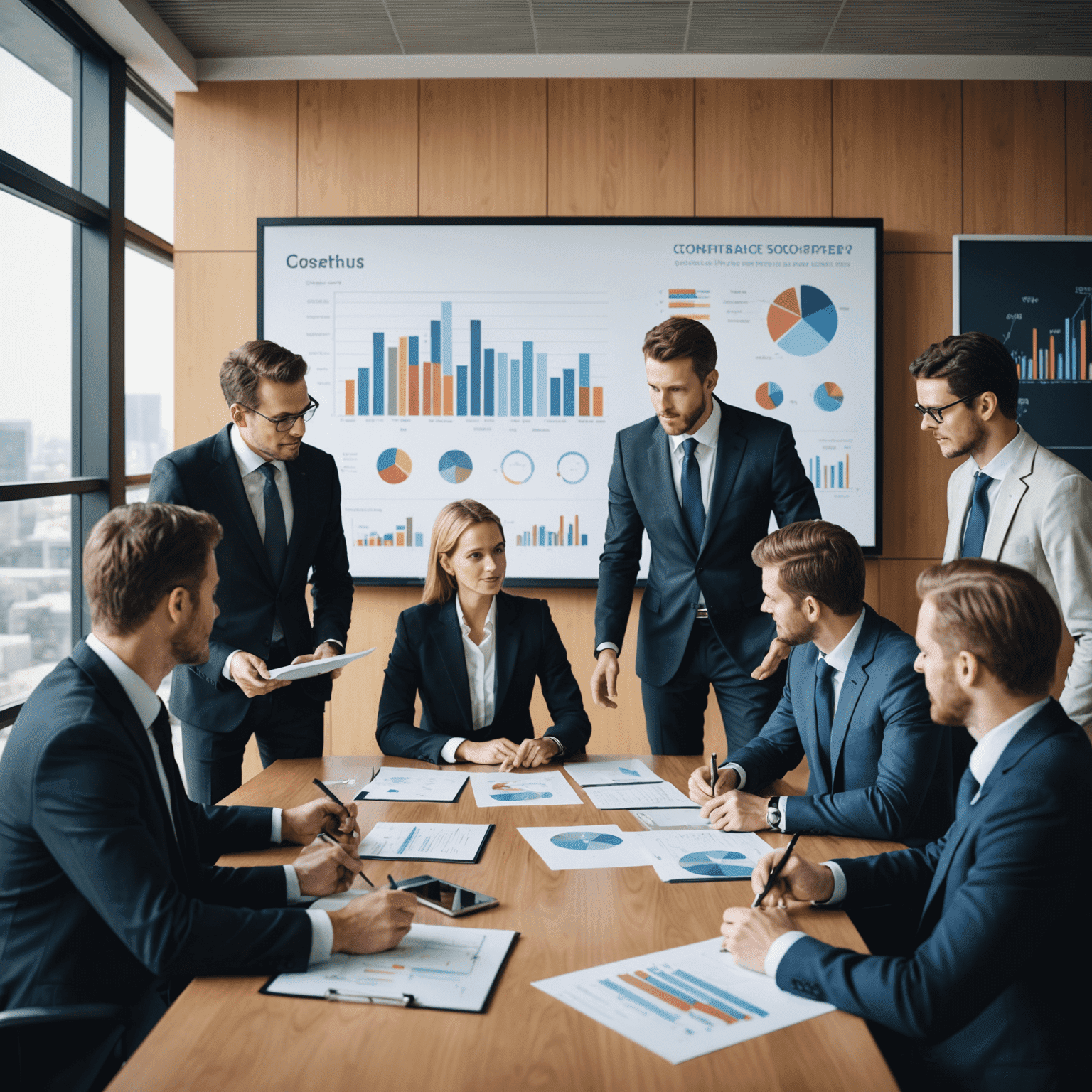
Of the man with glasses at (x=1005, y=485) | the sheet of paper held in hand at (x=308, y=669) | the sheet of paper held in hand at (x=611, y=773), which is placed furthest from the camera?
the man with glasses at (x=1005, y=485)

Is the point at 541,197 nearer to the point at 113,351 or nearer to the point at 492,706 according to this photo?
the point at 113,351

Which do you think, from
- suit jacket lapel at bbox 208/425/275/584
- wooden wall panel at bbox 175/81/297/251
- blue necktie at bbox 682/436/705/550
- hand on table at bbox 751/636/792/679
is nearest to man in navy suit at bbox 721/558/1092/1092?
hand on table at bbox 751/636/792/679

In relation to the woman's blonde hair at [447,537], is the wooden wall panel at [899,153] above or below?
above

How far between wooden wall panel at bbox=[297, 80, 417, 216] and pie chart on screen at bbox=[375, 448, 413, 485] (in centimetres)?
105

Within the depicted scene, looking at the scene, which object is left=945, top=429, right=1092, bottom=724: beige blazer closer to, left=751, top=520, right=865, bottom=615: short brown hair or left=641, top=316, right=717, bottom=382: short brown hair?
left=751, top=520, right=865, bottom=615: short brown hair

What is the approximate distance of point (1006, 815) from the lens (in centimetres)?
120

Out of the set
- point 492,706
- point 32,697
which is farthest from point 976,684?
point 492,706

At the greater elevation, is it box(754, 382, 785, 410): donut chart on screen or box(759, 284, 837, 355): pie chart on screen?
box(759, 284, 837, 355): pie chart on screen

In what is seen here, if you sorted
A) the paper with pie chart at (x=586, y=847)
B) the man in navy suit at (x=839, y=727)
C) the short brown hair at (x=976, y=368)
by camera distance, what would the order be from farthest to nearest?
the short brown hair at (x=976, y=368)
the man in navy suit at (x=839, y=727)
the paper with pie chart at (x=586, y=847)

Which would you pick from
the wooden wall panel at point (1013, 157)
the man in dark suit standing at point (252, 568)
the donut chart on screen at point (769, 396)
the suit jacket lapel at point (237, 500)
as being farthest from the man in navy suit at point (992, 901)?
the wooden wall panel at point (1013, 157)

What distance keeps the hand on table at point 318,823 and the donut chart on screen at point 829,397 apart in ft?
9.52

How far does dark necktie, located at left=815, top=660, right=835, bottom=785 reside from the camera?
2.02 meters

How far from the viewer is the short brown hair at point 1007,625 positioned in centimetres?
126

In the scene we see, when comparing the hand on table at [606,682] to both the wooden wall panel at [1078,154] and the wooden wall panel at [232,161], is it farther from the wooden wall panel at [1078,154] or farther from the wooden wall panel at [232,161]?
the wooden wall panel at [1078,154]
